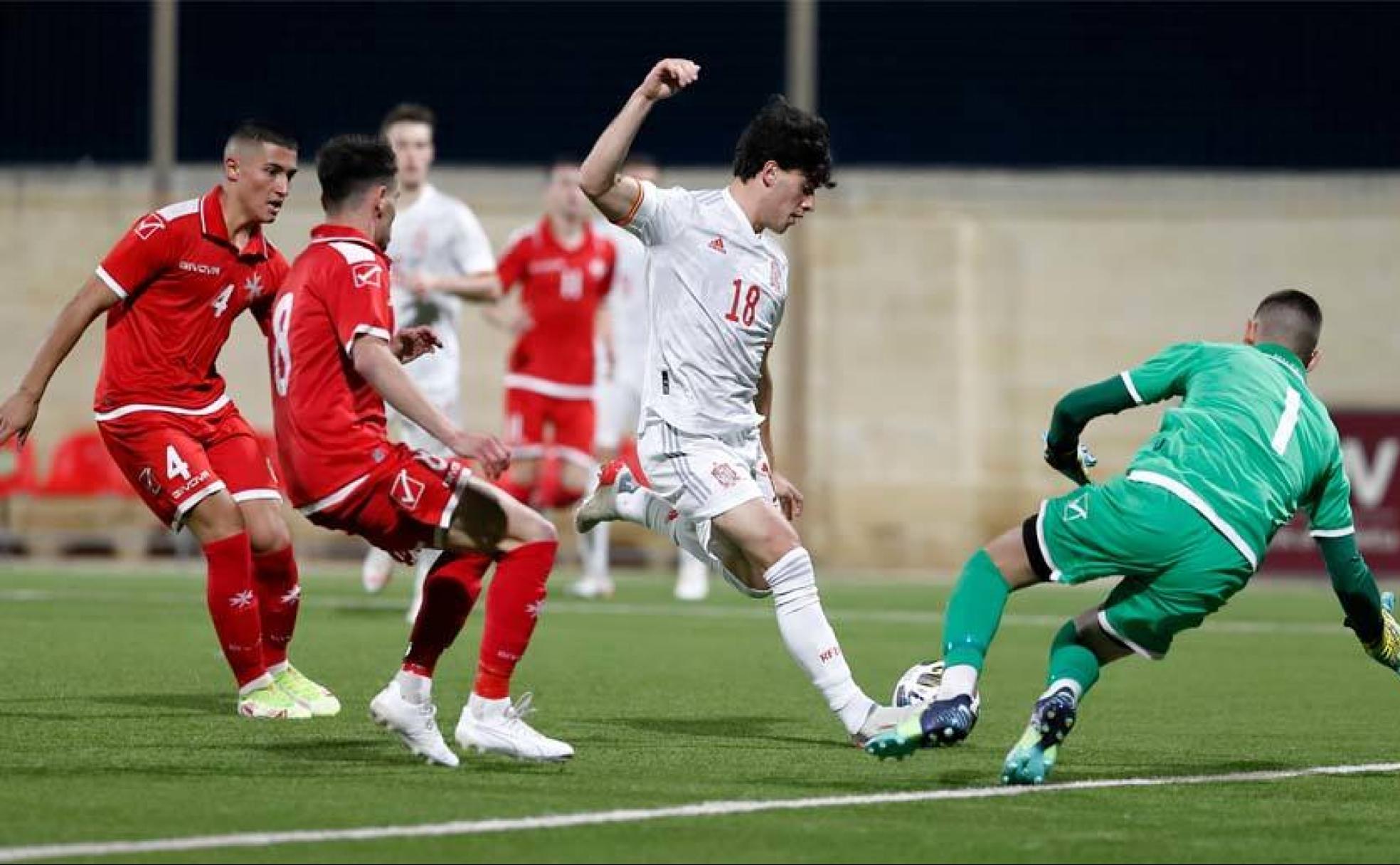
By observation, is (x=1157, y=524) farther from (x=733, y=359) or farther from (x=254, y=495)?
(x=254, y=495)

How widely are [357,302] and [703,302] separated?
1184 millimetres

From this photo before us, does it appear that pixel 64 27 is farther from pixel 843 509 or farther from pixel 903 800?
pixel 903 800

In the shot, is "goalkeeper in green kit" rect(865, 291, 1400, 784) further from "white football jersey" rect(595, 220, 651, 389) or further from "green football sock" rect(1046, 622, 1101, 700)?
"white football jersey" rect(595, 220, 651, 389)

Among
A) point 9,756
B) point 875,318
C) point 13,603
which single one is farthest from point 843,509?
point 9,756

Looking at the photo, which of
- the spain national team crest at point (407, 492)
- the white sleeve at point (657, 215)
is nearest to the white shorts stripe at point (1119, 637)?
the white sleeve at point (657, 215)

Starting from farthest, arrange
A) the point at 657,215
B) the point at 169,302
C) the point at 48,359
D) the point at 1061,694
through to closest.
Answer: the point at 169,302 → the point at 48,359 → the point at 657,215 → the point at 1061,694

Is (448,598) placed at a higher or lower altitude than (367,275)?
lower

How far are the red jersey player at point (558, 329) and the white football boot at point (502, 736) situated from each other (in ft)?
25.6

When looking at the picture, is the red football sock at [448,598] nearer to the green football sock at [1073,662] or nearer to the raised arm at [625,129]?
the raised arm at [625,129]

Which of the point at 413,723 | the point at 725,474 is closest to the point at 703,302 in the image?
the point at 725,474

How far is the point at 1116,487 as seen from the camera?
7.20m

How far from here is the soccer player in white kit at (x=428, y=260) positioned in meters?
13.3

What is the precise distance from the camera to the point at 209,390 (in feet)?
29.4

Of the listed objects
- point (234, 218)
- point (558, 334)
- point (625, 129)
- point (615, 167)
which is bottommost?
point (558, 334)
